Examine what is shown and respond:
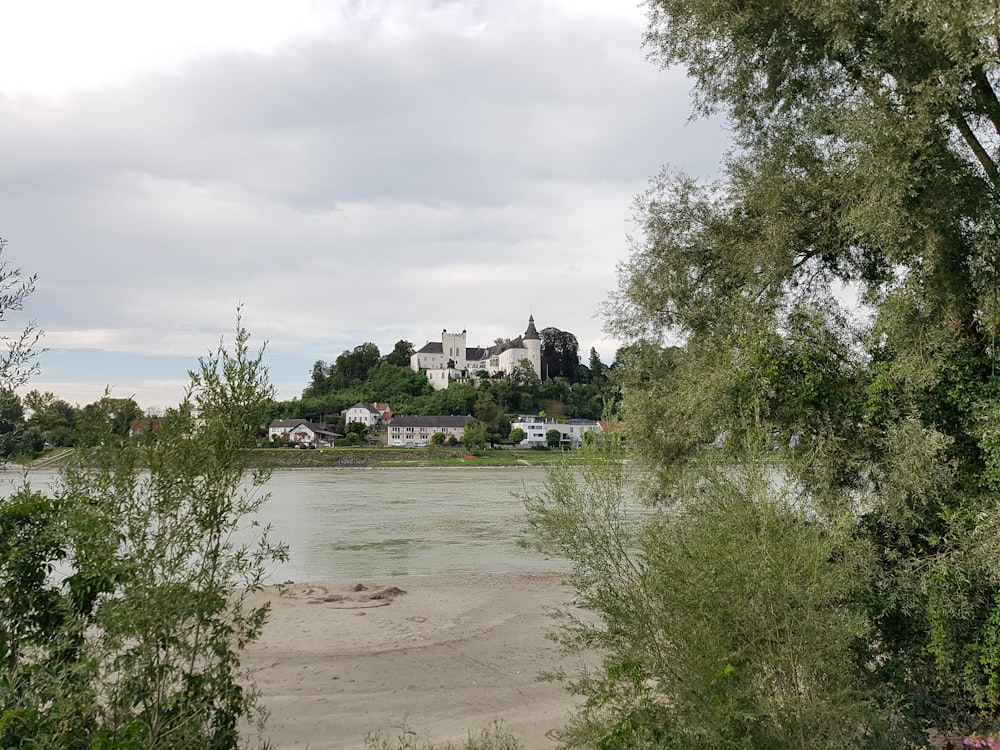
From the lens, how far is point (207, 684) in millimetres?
4703

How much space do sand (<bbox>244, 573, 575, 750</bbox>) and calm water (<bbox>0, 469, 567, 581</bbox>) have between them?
2180 mm

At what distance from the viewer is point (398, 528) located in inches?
1204

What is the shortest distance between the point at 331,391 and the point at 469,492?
8569 centimetres

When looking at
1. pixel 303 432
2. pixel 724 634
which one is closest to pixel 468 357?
pixel 303 432

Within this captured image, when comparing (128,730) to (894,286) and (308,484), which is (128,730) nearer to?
(894,286)

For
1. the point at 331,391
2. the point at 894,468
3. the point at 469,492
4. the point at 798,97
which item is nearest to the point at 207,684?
the point at 894,468

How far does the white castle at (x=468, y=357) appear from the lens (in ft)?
425

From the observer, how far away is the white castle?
130 m

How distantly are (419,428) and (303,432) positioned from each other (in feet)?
54.6

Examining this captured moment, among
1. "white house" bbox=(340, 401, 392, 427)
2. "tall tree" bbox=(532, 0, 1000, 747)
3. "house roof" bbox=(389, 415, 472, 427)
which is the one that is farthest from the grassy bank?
"tall tree" bbox=(532, 0, 1000, 747)

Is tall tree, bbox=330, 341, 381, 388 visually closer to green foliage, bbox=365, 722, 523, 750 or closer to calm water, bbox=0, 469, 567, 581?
calm water, bbox=0, 469, 567, 581

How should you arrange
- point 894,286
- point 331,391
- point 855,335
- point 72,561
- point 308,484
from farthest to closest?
point 331,391 < point 308,484 < point 855,335 < point 894,286 < point 72,561

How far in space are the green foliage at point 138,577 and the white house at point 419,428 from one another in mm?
96016

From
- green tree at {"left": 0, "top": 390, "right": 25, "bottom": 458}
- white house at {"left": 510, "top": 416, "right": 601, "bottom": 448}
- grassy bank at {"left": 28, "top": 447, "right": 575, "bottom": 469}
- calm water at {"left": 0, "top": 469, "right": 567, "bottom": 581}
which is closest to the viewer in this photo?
green tree at {"left": 0, "top": 390, "right": 25, "bottom": 458}
